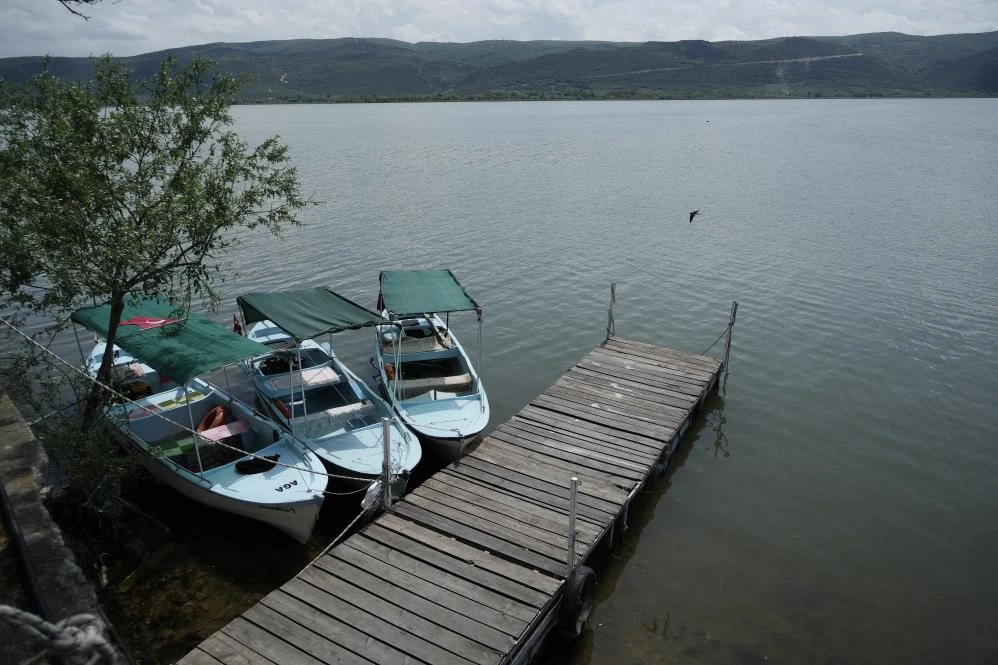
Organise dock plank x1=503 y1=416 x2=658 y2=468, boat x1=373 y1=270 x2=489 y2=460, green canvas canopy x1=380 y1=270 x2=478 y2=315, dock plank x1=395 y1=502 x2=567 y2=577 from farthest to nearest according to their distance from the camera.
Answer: green canvas canopy x1=380 y1=270 x2=478 y2=315 < boat x1=373 y1=270 x2=489 y2=460 < dock plank x1=503 y1=416 x2=658 y2=468 < dock plank x1=395 y1=502 x2=567 y2=577

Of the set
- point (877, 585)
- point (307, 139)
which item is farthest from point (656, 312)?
point (307, 139)

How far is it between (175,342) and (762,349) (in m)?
19.2

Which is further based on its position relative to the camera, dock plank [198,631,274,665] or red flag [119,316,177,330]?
red flag [119,316,177,330]

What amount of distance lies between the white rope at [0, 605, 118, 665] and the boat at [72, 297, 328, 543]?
416 inches

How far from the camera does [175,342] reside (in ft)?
48.7

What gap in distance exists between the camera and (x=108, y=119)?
44.2 ft

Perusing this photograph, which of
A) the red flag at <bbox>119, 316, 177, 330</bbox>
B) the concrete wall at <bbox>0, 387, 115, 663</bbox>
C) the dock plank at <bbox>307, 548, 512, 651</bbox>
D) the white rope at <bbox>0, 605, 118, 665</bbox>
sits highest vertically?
the white rope at <bbox>0, 605, 118, 665</bbox>

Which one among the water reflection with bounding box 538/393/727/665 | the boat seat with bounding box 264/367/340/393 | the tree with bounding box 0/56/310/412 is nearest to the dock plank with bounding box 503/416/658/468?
the water reflection with bounding box 538/393/727/665

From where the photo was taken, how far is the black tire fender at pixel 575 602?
35.7 ft

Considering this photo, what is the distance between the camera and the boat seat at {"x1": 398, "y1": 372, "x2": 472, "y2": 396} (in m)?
17.7

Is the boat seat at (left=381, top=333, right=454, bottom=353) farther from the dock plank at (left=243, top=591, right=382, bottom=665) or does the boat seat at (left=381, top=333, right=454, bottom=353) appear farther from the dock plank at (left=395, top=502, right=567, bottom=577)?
the dock plank at (left=243, top=591, right=382, bottom=665)

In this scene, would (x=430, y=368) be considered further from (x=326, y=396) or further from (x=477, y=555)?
(x=477, y=555)

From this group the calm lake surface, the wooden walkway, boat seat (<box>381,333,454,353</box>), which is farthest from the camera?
boat seat (<box>381,333,454,353</box>)

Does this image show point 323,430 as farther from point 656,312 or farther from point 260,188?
point 656,312
